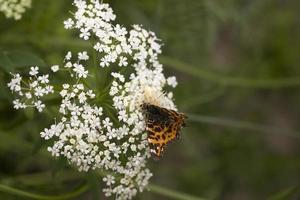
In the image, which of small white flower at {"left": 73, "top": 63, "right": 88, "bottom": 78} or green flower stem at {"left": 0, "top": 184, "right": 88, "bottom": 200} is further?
green flower stem at {"left": 0, "top": 184, "right": 88, "bottom": 200}

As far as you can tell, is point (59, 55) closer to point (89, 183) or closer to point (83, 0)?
point (83, 0)

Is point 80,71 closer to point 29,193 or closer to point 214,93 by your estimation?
point 29,193

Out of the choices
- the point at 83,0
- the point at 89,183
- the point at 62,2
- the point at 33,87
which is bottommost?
the point at 89,183

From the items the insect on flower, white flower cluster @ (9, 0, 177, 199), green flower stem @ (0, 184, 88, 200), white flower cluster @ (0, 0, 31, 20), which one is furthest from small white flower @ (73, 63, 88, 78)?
green flower stem @ (0, 184, 88, 200)

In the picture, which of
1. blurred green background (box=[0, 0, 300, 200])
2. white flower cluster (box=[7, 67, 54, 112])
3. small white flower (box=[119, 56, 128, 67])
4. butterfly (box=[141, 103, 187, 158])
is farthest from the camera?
blurred green background (box=[0, 0, 300, 200])

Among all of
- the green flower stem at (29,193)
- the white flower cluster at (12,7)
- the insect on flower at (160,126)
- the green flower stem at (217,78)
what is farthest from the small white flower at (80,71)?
the green flower stem at (217,78)

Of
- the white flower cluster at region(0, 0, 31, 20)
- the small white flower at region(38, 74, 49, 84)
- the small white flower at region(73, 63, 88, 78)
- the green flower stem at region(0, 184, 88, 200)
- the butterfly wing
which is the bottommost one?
the green flower stem at region(0, 184, 88, 200)

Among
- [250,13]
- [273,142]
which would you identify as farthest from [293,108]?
[250,13]

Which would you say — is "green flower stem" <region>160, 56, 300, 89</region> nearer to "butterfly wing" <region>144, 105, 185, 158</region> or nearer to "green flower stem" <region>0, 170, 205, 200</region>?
"green flower stem" <region>0, 170, 205, 200</region>
